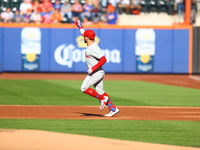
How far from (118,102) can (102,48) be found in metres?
10.9

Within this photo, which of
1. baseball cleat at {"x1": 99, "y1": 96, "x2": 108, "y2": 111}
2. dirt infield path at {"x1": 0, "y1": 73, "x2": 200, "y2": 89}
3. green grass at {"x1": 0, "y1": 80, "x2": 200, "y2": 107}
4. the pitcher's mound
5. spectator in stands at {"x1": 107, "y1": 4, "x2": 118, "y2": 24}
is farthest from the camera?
spectator in stands at {"x1": 107, "y1": 4, "x2": 118, "y2": 24}

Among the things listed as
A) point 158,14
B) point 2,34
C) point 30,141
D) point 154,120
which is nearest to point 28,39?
point 2,34

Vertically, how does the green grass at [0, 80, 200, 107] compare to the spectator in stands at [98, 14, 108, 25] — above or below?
below

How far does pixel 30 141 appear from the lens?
26.2 feet

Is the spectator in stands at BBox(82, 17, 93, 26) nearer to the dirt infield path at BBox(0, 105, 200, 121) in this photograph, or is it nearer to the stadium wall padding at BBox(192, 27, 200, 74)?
the stadium wall padding at BBox(192, 27, 200, 74)

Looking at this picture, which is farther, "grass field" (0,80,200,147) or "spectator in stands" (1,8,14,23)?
"spectator in stands" (1,8,14,23)

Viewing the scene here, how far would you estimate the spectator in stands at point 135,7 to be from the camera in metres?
27.2

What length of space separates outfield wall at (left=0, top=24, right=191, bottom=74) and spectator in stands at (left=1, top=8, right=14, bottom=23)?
34 cm

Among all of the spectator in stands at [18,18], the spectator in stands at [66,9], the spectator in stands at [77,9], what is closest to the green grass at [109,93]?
the spectator in stands at [18,18]

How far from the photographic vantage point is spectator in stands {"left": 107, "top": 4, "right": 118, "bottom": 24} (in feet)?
86.2

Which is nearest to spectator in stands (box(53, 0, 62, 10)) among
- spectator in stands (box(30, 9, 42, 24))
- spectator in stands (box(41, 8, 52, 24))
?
spectator in stands (box(41, 8, 52, 24))

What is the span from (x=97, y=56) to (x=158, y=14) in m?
17.5

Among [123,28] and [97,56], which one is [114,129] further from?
[123,28]

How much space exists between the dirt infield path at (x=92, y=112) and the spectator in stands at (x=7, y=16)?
12.6 metres
